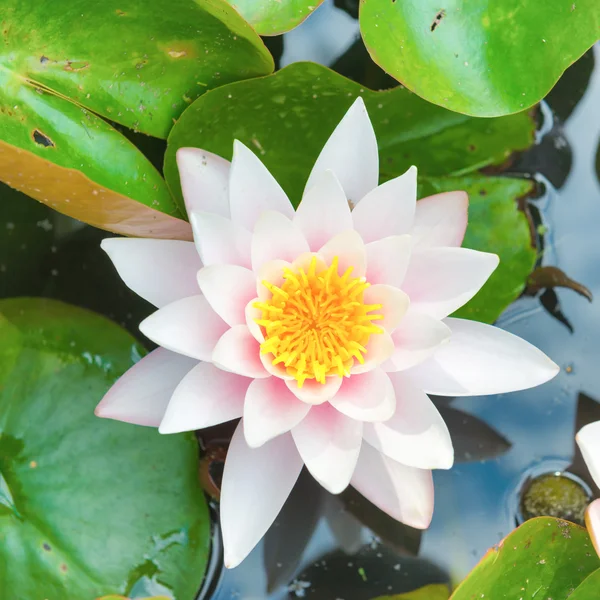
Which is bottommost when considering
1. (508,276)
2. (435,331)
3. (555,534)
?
(555,534)

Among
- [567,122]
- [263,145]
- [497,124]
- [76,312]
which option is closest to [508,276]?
[497,124]

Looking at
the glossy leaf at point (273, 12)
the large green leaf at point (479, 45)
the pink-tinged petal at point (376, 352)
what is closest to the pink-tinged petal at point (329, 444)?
the pink-tinged petal at point (376, 352)

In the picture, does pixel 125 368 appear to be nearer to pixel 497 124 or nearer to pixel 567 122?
pixel 497 124

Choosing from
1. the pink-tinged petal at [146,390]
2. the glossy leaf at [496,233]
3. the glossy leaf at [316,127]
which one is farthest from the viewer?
the glossy leaf at [496,233]

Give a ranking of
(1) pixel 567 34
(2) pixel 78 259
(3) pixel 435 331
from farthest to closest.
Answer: (2) pixel 78 259, (1) pixel 567 34, (3) pixel 435 331

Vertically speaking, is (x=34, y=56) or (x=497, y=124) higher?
(x=34, y=56)

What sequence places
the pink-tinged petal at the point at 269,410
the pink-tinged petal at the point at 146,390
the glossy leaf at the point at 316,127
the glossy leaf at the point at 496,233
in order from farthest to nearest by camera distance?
the glossy leaf at the point at 496,233
the glossy leaf at the point at 316,127
the pink-tinged petal at the point at 146,390
the pink-tinged petal at the point at 269,410

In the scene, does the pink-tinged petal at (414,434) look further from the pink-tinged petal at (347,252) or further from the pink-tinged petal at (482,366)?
the pink-tinged petal at (347,252)

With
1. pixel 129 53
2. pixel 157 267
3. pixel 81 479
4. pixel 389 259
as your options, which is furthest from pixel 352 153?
pixel 81 479
